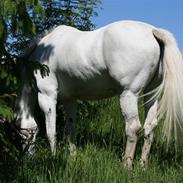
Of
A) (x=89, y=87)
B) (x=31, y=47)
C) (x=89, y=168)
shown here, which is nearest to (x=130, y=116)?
(x=89, y=87)

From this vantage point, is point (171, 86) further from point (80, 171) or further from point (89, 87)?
point (80, 171)

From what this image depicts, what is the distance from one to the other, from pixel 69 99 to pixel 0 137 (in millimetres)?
2646

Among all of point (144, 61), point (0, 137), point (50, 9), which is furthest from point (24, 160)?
point (50, 9)

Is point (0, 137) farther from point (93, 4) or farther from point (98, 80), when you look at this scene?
point (93, 4)

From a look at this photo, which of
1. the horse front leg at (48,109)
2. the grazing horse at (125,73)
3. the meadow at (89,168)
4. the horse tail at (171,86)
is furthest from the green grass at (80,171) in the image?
the horse front leg at (48,109)

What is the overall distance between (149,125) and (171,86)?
63cm

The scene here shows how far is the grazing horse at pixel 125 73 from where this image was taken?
4.97 meters

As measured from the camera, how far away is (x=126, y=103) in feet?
16.4

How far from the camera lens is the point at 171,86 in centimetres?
502

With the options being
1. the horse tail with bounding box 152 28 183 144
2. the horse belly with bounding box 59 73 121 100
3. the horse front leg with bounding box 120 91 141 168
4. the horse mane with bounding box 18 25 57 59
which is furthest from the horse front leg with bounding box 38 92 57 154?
the horse tail with bounding box 152 28 183 144

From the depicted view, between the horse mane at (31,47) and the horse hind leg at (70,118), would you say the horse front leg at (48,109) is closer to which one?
the horse hind leg at (70,118)

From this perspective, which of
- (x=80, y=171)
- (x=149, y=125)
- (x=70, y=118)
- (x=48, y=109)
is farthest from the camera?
(x=70, y=118)

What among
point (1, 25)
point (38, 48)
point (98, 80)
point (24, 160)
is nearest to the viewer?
point (1, 25)

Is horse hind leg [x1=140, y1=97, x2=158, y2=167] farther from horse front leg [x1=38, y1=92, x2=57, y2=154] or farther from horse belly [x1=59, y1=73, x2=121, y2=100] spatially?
horse front leg [x1=38, y1=92, x2=57, y2=154]
